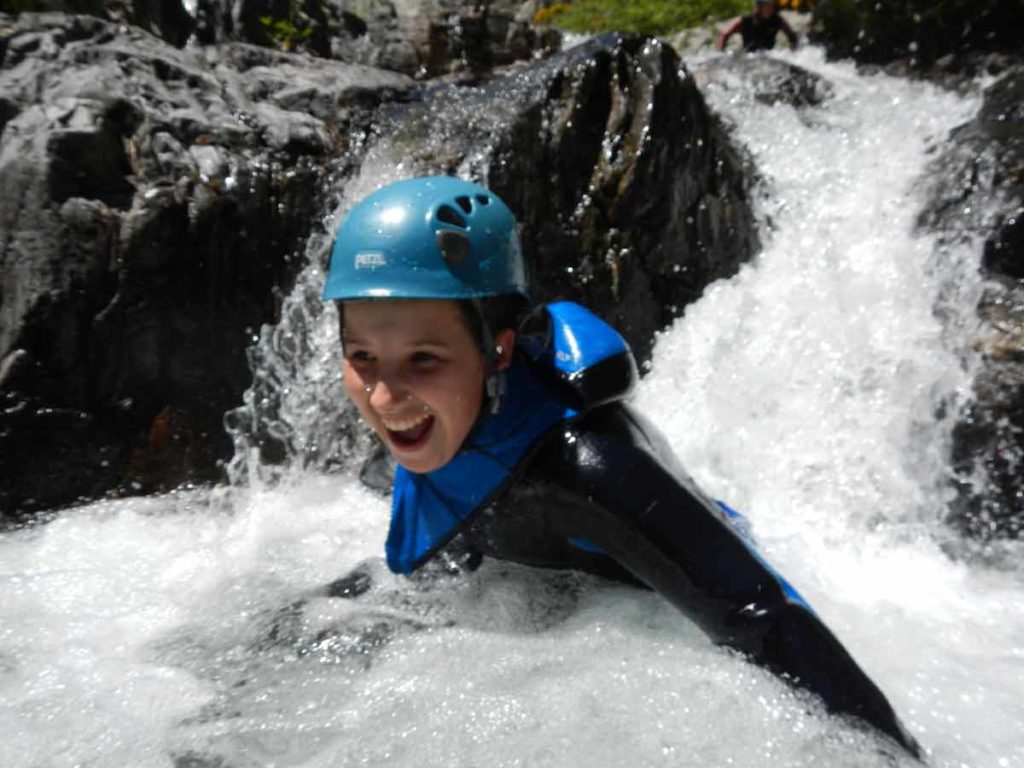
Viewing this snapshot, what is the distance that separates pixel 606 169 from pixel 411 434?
144 inches

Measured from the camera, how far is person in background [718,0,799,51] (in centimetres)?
1026

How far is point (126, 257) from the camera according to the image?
439 cm

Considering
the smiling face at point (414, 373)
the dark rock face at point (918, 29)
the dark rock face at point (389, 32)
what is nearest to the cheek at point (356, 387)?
the smiling face at point (414, 373)

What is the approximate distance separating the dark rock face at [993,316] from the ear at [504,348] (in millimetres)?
2828

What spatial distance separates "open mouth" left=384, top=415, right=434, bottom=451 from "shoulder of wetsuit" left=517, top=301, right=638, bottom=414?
1.20 feet

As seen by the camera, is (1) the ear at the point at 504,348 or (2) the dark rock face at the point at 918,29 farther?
(2) the dark rock face at the point at 918,29

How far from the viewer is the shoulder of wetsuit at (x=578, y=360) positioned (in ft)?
7.75

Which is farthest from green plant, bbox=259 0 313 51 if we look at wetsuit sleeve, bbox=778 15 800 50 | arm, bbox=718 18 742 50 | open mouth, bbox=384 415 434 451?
open mouth, bbox=384 415 434 451

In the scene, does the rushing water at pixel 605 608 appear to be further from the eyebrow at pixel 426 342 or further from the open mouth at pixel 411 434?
the eyebrow at pixel 426 342

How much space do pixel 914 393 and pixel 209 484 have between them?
142 inches

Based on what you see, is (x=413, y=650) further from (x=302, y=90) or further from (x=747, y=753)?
(x=302, y=90)

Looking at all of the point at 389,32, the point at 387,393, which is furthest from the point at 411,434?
the point at 389,32

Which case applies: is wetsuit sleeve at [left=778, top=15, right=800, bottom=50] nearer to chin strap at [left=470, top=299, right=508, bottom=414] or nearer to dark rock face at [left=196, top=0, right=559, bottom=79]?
dark rock face at [left=196, top=0, right=559, bottom=79]

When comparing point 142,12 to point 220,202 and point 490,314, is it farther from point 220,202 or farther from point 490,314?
point 490,314
